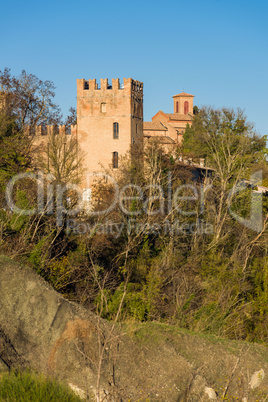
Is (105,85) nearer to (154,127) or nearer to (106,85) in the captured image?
(106,85)

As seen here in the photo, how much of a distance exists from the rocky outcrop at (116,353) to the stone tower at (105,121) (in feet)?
93.7

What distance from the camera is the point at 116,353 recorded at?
304 inches

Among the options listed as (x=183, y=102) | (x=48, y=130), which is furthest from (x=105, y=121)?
(x=183, y=102)

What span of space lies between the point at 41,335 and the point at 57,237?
11.9 metres

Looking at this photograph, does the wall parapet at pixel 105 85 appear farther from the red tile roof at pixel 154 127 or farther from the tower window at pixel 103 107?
the red tile roof at pixel 154 127

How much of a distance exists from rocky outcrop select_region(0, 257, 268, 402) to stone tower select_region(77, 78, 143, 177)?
1125 inches

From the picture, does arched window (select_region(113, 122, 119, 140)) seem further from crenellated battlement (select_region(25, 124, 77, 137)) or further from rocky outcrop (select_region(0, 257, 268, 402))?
rocky outcrop (select_region(0, 257, 268, 402))

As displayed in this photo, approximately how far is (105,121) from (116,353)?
31.1 meters

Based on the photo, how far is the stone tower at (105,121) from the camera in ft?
123

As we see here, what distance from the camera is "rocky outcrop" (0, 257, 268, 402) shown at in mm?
7934

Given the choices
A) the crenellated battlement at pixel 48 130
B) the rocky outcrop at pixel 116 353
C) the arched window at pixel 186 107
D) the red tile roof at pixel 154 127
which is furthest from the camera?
the arched window at pixel 186 107

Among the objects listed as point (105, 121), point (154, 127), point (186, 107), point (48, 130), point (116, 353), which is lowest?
point (116, 353)

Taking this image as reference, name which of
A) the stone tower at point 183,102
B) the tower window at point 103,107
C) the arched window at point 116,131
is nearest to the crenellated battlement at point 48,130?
the tower window at point 103,107

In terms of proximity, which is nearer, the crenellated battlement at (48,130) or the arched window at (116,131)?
the crenellated battlement at (48,130)
